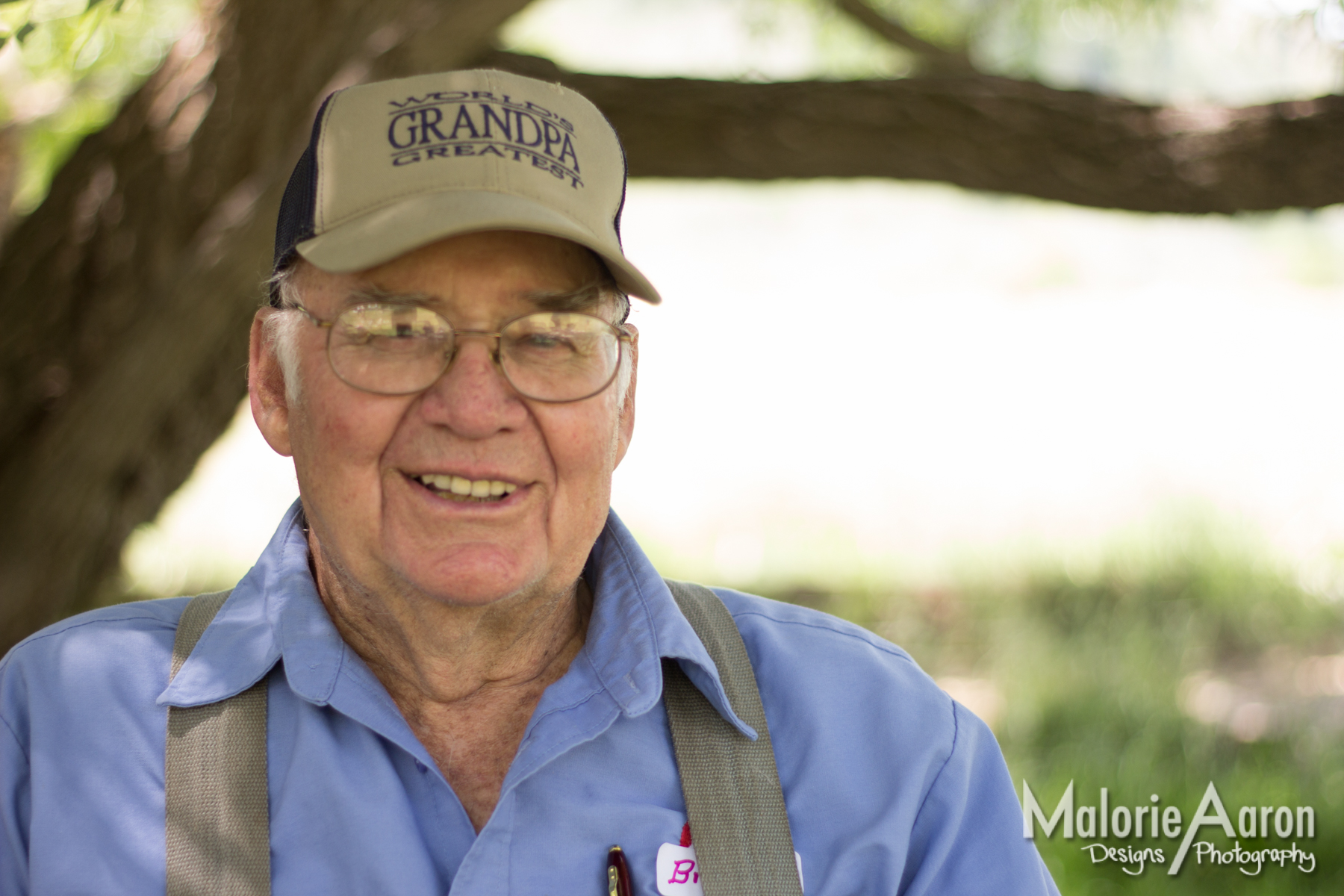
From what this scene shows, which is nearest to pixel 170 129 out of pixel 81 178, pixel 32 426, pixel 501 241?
pixel 81 178

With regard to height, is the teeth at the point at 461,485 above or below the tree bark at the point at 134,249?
below

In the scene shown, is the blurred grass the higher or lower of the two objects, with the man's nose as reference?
lower

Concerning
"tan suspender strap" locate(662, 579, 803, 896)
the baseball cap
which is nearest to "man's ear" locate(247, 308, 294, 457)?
the baseball cap

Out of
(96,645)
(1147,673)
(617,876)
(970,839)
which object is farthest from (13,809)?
(1147,673)

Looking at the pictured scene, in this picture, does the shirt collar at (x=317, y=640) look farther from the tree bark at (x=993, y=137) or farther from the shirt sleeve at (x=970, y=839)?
the tree bark at (x=993, y=137)

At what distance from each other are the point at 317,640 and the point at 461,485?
1.06ft

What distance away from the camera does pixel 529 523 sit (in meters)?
1.63

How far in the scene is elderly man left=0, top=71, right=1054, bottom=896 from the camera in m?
1.54

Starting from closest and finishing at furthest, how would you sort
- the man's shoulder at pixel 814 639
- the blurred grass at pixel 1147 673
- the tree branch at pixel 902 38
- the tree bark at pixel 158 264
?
the man's shoulder at pixel 814 639, the tree bark at pixel 158 264, the blurred grass at pixel 1147 673, the tree branch at pixel 902 38

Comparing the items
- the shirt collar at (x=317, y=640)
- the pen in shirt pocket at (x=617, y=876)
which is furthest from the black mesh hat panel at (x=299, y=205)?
the pen in shirt pocket at (x=617, y=876)

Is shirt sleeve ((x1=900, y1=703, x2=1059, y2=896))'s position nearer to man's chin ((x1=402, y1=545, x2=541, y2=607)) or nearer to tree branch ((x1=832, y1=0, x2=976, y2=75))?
man's chin ((x1=402, y1=545, x2=541, y2=607))

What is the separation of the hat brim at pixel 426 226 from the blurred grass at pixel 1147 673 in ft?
8.93

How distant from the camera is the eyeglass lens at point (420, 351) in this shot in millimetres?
1579

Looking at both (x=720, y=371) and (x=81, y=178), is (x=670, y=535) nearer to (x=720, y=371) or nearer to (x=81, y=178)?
(x=720, y=371)
